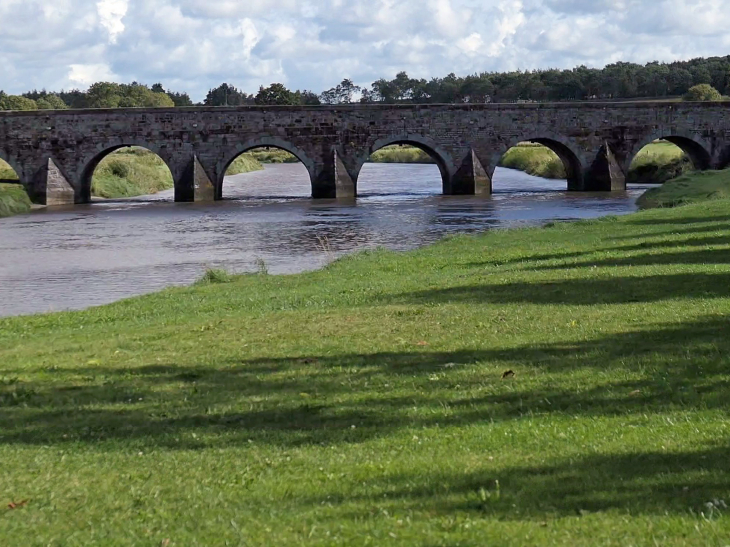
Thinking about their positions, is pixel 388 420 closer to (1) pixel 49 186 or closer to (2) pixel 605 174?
(1) pixel 49 186

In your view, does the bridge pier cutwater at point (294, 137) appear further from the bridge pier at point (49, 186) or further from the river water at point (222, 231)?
the river water at point (222, 231)

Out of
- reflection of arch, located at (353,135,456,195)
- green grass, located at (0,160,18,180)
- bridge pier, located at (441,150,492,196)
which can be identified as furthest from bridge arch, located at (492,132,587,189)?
green grass, located at (0,160,18,180)

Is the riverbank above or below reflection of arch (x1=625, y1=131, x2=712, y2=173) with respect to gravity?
below

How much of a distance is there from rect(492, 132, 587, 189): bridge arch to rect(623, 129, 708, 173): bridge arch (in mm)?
2264

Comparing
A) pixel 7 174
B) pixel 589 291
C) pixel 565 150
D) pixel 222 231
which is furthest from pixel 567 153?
pixel 589 291

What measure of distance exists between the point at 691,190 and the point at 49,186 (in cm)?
2908

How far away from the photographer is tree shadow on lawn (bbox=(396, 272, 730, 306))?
1488 cm

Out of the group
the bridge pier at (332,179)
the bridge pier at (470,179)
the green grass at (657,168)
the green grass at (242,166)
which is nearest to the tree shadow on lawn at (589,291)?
the bridge pier at (332,179)

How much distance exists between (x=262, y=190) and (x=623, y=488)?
58.4 meters

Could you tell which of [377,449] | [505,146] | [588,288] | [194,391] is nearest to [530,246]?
[588,288]

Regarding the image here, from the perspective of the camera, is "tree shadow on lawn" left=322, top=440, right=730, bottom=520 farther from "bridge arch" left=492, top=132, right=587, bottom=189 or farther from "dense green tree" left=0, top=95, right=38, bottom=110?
"dense green tree" left=0, top=95, right=38, bottom=110

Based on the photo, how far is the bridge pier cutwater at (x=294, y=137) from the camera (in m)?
53.8

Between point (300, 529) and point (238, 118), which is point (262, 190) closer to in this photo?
point (238, 118)

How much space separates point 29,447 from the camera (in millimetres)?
8781
